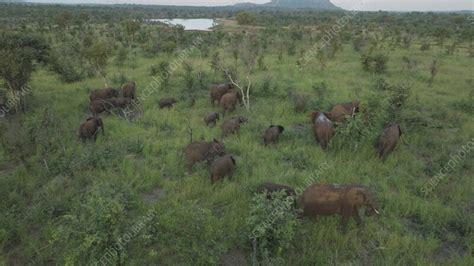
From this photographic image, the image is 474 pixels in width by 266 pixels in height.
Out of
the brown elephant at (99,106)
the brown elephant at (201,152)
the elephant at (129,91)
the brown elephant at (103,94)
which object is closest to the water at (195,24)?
the elephant at (129,91)

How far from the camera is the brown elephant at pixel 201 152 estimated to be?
7.78 metres

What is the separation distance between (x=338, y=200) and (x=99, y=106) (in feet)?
28.1

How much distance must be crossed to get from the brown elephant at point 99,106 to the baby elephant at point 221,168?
579 centimetres

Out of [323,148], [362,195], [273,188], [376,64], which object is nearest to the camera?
[362,195]

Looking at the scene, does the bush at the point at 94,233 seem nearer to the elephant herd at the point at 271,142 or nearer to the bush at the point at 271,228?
the bush at the point at 271,228

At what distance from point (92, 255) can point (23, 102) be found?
8.92m

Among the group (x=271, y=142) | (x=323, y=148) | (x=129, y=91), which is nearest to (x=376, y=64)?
(x=323, y=148)

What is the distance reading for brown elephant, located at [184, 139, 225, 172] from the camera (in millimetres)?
7781

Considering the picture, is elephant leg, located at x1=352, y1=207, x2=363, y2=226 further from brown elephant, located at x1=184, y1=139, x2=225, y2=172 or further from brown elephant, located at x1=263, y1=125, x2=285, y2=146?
brown elephant, located at x1=263, y1=125, x2=285, y2=146

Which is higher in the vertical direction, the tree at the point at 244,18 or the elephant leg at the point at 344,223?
the tree at the point at 244,18

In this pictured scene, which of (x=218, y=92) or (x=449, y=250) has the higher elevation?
(x=218, y=92)

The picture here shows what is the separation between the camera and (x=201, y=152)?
308 inches

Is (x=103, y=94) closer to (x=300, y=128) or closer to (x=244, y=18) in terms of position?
(x=300, y=128)

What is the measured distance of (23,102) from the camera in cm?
1159
